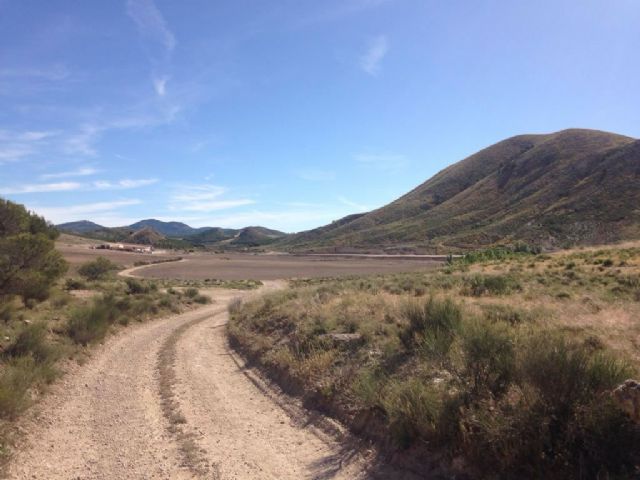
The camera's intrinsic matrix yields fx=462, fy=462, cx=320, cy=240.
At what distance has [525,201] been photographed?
108125 mm

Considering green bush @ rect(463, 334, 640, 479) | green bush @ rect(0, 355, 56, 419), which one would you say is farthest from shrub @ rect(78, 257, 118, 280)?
green bush @ rect(463, 334, 640, 479)

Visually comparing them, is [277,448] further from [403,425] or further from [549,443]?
[549,443]

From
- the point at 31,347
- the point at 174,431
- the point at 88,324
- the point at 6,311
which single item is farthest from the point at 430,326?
the point at 6,311

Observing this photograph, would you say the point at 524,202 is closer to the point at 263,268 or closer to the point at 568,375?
the point at 263,268

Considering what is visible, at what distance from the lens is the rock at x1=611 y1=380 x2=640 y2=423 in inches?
177

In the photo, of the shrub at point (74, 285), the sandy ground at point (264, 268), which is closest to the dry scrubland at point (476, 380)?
the shrub at point (74, 285)

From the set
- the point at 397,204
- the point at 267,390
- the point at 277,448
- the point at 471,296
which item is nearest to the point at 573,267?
the point at 471,296

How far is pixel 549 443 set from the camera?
4.76 meters

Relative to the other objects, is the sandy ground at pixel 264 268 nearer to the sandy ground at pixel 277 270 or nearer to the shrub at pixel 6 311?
the sandy ground at pixel 277 270

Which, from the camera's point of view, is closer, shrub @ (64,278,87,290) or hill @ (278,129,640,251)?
shrub @ (64,278,87,290)

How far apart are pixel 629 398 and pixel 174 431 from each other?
658cm

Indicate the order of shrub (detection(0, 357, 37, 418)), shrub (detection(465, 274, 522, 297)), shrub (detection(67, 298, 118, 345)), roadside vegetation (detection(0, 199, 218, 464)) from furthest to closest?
shrub (detection(465, 274, 522, 297)), shrub (detection(67, 298, 118, 345)), roadside vegetation (detection(0, 199, 218, 464)), shrub (detection(0, 357, 37, 418))

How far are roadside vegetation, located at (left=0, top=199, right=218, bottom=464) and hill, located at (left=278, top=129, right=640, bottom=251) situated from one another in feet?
231

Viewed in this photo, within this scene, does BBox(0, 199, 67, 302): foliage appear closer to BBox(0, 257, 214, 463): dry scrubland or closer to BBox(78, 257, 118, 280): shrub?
BBox(0, 257, 214, 463): dry scrubland
